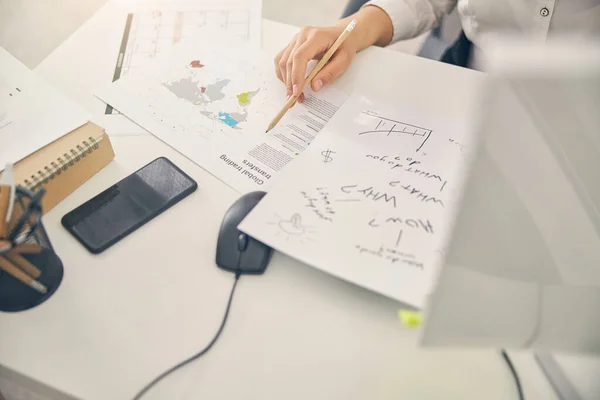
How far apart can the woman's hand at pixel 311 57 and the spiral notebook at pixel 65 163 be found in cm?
26

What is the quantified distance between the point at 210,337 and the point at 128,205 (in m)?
0.19

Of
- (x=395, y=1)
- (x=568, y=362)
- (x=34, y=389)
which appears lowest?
(x=34, y=389)

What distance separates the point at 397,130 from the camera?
59 cm

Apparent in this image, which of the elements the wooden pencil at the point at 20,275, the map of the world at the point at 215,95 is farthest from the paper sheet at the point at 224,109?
the wooden pencil at the point at 20,275

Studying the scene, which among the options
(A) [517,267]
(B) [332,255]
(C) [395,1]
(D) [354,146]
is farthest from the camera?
(C) [395,1]

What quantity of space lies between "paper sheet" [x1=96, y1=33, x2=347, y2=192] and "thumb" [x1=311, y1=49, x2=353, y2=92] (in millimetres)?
16

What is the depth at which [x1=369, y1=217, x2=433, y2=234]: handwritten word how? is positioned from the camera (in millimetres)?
484

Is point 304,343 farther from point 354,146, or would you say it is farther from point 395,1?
point 395,1

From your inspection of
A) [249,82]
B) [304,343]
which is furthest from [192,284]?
[249,82]

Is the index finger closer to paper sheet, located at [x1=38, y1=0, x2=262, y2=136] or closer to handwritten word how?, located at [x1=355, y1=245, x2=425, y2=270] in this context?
paper sheet, located at [x1=38, y1=0, x2=262, y2=136]

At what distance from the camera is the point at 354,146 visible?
22.5 inches

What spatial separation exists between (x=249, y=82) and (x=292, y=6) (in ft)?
2.77

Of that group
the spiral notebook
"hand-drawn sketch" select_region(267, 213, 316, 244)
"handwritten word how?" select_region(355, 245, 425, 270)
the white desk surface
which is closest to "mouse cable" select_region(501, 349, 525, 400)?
the white desk surface

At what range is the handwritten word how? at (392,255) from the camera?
1.49ft
